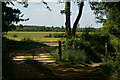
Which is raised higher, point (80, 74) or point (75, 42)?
point (75, 42)

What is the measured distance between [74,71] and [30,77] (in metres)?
2.41

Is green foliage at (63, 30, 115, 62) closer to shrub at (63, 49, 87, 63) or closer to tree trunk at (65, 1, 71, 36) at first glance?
shrub at (63, 49, 87, 63)

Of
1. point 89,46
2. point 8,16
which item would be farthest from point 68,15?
point 8,16

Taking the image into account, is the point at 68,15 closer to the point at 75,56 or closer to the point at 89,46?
the point at 89,46

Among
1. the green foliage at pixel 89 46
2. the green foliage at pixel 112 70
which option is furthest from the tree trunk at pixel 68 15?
the green foliage at pixel 112 70

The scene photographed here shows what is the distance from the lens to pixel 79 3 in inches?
623

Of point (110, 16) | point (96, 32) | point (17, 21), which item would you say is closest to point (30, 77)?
point (17, 21)

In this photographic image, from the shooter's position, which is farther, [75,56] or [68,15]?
[68,15]

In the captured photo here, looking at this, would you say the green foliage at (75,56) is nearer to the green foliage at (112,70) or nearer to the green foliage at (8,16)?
the green foliage at (112,70)

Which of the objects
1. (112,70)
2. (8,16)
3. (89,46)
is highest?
(8,16)

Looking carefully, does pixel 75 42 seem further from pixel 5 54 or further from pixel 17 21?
pixel 5 54

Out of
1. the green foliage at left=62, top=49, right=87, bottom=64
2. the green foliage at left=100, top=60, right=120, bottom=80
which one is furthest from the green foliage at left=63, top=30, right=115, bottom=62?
the green foliage at left=100, top=60, right=120, bottom=80

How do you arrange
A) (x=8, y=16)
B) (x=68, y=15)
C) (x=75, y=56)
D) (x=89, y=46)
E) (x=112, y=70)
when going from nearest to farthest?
(x=8, y=16), (x=112, y=70), (x=75, y=56), (x=89, y=46), (x=68, y=15)

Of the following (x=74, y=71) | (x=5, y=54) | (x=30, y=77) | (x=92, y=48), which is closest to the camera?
(x=5, y=54)
